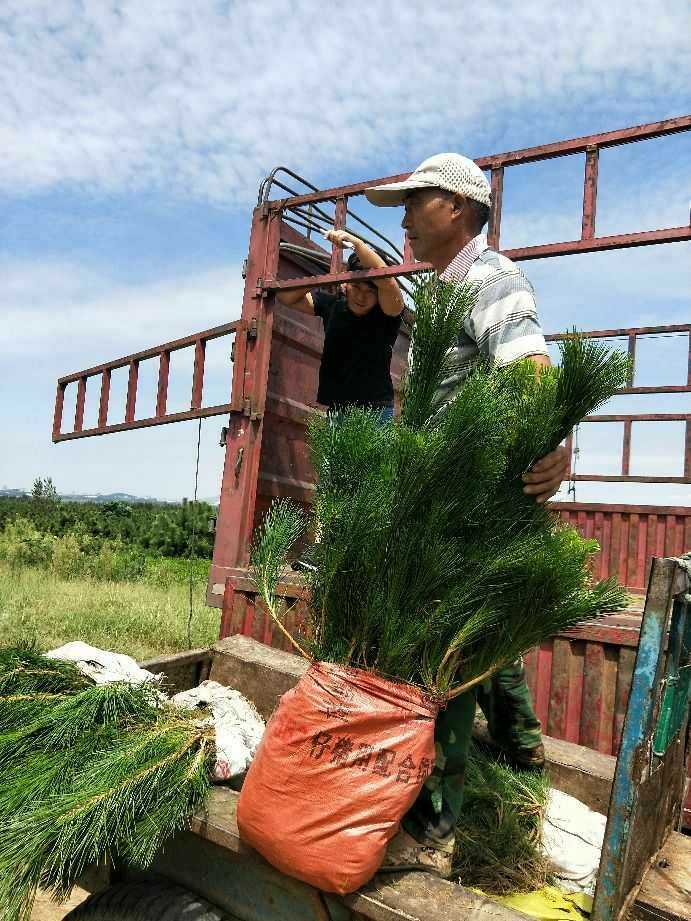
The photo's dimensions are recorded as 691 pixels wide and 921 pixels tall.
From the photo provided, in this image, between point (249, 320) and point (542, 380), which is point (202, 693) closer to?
point (542, 380)

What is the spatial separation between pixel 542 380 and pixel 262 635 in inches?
91.6

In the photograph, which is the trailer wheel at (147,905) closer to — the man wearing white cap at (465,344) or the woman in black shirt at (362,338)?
the man wearing white cap at (465,344)

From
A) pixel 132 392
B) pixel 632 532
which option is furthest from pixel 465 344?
pixel 632 532

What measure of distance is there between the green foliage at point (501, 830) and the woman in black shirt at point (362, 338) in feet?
7.01

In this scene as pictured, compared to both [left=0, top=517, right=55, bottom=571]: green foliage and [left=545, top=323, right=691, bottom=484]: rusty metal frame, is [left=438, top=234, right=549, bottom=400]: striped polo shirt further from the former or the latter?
[left=0, top=517, right=55, bottom=571]: green foliage

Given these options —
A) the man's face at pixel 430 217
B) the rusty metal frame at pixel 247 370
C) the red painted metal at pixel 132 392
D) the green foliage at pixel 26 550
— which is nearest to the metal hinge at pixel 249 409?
the rusty metal frame at pixel 247 370

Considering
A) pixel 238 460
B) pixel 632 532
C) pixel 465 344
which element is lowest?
pixel 632 532

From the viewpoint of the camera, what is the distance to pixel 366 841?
1387 millimetres

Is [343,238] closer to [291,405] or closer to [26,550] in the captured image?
[291,405]

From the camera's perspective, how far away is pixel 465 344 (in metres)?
1.97

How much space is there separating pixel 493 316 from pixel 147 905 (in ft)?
5.20

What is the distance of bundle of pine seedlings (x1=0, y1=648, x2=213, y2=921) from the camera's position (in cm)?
149

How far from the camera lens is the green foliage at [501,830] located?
1771 mm

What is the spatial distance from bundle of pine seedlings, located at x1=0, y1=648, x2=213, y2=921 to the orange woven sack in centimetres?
23
